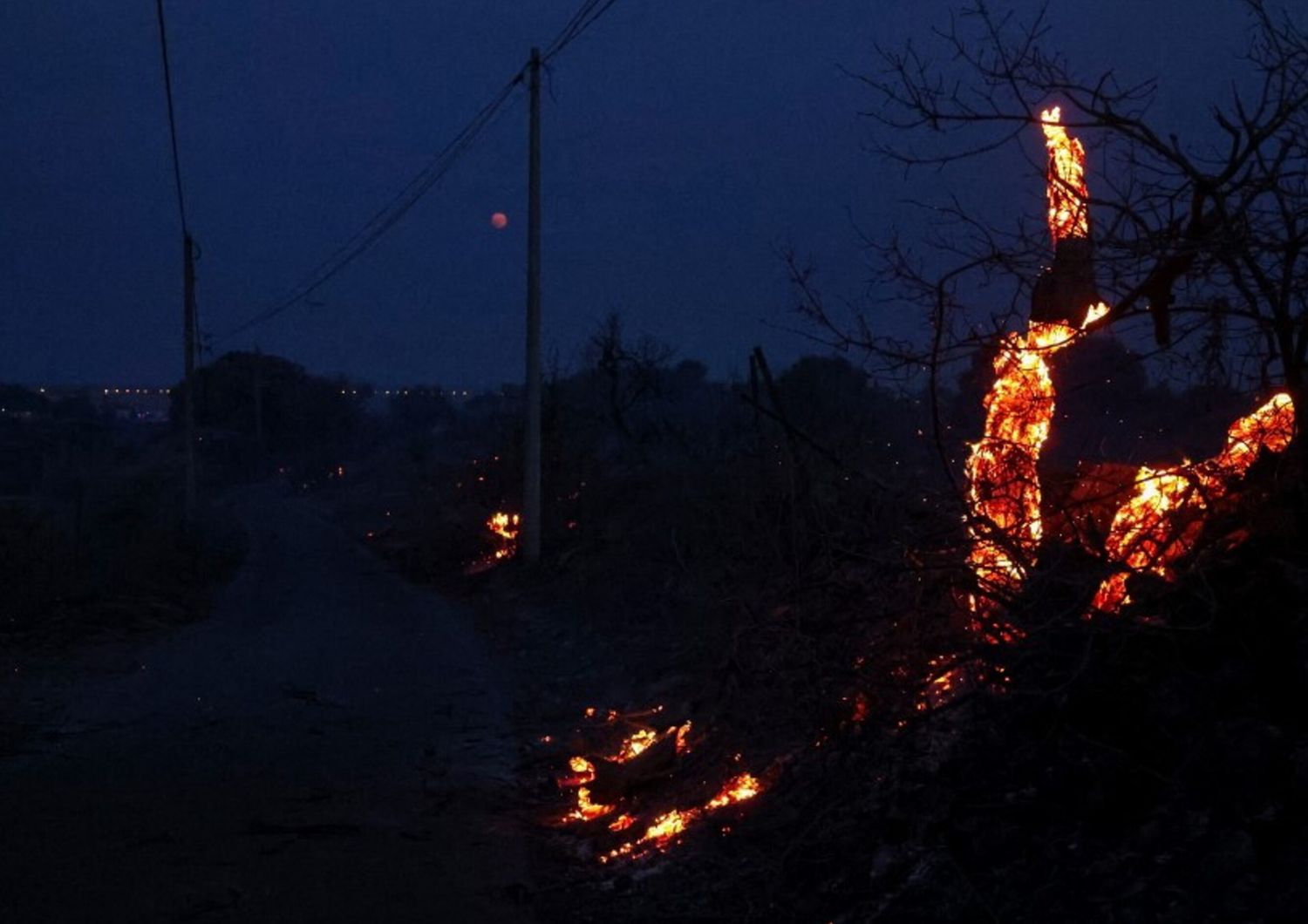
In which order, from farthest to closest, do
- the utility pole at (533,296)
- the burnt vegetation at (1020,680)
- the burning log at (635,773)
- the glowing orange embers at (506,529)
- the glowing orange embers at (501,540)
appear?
the glowing orange embers at (506,529), the glowing orange embers at (501,540), the utility pole at (533,296), the burning log at (635,773), the burnt vegetation at (1020,680)

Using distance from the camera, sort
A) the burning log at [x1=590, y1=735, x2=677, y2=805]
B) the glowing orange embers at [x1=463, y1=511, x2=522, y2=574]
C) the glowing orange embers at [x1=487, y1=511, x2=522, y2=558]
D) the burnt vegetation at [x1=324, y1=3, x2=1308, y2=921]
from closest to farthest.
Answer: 1. the burnt vegetation at [x1=324, y1=3, x2=1308, y2=921]
2. the burning log at [x1=590, y1=735, x2=677, y2=805]
3. the glowing orange embers at [x1=463, y1=511, x2=522, y2=574]
4. the glowing orange embers at [x1=487, y1=511, x2=522, y2=558]

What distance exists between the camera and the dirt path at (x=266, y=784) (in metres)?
7.18

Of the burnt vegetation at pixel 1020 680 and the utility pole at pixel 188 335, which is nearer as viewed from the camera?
the burnt vegetation at pixel 1020 680

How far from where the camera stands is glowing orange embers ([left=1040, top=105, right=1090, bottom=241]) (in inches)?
253

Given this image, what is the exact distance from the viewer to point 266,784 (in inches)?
390

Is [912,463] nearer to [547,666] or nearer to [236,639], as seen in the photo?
[547,666]

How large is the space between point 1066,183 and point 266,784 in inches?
268

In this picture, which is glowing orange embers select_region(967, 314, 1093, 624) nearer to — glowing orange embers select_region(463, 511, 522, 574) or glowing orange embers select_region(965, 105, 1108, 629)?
glowing orange embers select_region(965, 105, 1108, 629)

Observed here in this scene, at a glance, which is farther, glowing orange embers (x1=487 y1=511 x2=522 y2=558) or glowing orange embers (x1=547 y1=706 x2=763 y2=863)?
glowing orange embers (x1=487 y1=511 x2=522 y2=558)

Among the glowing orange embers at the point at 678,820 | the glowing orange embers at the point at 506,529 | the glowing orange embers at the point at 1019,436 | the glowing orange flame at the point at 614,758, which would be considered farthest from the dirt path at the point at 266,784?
the glowing orange embers at the point at 506,529

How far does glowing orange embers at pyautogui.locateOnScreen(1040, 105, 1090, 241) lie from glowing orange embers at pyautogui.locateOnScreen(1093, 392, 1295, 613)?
1.18 meters

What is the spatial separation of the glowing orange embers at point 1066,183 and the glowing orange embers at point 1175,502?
46.5 inches

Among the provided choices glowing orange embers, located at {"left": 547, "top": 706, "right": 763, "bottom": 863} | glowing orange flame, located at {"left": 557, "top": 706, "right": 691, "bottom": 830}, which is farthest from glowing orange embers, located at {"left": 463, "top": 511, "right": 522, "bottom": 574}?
glowing orange flame, located at {"left": 557, "top": 706, "right": 691, "bottom": 830}

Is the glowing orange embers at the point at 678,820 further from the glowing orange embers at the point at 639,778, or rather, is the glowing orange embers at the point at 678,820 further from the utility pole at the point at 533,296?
the utility pole at the point at 533,296
